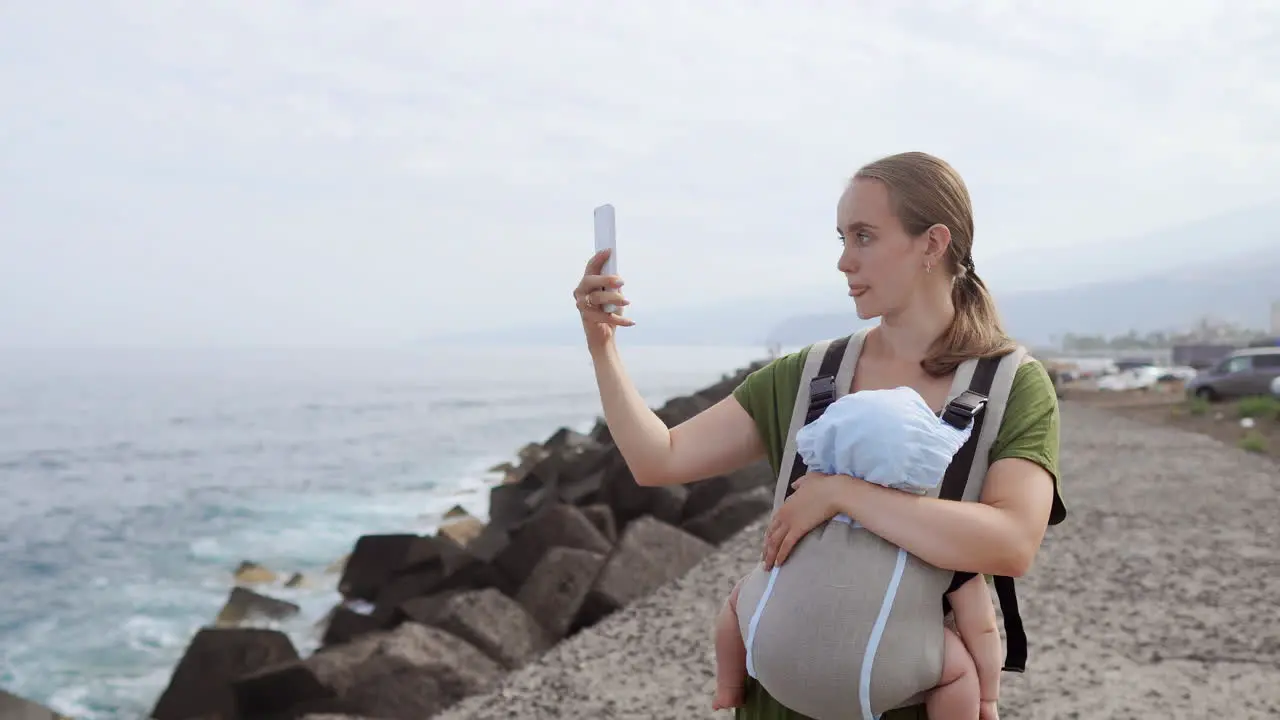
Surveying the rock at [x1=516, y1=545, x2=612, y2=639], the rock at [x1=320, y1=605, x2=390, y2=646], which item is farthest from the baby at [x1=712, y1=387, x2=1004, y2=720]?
the rock at [x1=320, y1=605, x2=390, y2=646]

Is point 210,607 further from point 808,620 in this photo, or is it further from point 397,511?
point 808,620

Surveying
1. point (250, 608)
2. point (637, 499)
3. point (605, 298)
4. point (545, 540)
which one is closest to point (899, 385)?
point (605, 298)

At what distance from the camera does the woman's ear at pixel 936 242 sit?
179cm

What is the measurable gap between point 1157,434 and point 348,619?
1438 centimetres

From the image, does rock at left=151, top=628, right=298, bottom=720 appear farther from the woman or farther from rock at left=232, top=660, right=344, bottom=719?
the woman

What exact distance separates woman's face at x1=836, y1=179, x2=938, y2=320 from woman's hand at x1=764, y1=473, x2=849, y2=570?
13.0 inches

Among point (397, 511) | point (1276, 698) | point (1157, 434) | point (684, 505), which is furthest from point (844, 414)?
point (397, 511)

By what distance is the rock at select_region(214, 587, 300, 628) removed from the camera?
1127 cm

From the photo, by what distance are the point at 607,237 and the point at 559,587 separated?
5.95 metres

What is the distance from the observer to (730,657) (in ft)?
6.32

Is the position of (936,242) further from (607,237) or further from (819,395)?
(607,237)

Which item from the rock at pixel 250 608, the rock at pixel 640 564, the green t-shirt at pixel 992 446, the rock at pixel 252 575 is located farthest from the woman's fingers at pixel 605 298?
the rock at pixel 252 575

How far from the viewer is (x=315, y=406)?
63.0 metres

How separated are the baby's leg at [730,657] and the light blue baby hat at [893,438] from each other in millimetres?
396
